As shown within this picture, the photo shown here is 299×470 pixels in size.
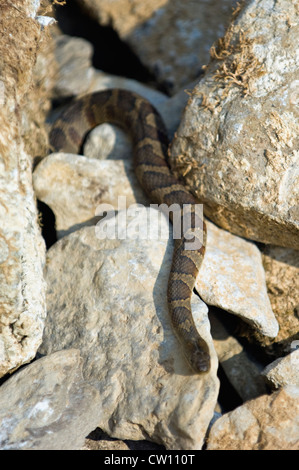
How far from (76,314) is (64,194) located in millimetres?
1751

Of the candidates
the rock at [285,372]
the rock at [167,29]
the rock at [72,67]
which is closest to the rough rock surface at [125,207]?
the rock at [285,372]

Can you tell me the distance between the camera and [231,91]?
16.9 feet

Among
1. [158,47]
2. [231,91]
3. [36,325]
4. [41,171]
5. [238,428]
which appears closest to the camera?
[238,428]

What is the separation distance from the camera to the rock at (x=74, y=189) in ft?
18.9

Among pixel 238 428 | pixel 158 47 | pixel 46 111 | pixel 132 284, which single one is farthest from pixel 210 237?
pixel 158 47

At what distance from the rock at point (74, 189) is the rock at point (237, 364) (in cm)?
201

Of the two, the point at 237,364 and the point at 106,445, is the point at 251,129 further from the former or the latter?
the point at 106,445

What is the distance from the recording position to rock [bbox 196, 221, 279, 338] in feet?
15.8

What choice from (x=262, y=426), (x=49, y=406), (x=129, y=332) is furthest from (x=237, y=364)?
(x=49, y=406)

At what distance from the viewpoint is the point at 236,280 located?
Result: 5.01m

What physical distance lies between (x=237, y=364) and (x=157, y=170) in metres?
2.68

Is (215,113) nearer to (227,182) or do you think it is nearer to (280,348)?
(227,182)

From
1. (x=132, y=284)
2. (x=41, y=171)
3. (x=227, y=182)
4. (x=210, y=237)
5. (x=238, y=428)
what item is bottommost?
(x=238, y=428)

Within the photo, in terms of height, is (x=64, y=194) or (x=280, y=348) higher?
(x=64, y=194)
